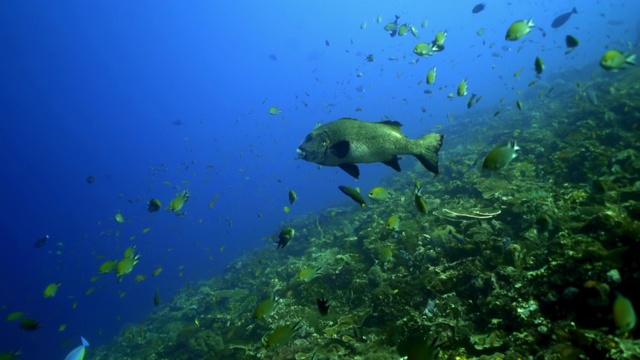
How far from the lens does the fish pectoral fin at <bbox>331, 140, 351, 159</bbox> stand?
170 inches

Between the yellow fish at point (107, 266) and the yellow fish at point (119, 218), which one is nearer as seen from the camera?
the yellow fish at point (107, 266)

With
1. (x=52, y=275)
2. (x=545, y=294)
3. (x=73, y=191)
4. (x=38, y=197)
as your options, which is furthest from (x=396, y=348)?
(x=73, y=191)

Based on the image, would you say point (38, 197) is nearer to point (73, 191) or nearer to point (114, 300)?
point (73, 191)

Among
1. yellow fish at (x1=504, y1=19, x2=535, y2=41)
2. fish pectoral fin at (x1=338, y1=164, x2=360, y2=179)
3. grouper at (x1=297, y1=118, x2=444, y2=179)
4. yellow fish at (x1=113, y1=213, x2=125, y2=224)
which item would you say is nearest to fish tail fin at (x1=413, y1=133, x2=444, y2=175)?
grouper at (x1=297, y1=118, x2=444, y2=179)

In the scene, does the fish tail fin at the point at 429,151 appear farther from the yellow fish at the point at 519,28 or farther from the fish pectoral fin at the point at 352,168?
the yellow fish at the point at 519,28

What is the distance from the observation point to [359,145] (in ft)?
14.8

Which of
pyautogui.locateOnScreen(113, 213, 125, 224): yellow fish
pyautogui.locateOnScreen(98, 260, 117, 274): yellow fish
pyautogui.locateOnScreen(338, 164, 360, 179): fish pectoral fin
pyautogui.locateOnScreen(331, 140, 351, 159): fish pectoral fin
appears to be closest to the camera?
pyautogui.locateOnScreen(331, 140, 351, 159): fish pectoral fin

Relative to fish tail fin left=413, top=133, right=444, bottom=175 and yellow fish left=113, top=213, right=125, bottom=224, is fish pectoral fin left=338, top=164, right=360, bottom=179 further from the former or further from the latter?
yellow fish left=113, top=213, right=125, bottom=224

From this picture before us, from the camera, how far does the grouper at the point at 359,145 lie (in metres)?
4.52

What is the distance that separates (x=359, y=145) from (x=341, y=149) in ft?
1.07

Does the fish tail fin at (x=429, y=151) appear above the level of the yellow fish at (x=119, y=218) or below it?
below

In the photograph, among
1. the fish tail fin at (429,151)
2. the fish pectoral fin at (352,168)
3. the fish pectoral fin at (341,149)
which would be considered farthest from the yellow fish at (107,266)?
the fish tail fin at (429,151)

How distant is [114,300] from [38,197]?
129 meters

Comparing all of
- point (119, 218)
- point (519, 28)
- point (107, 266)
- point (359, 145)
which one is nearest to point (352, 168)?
point (359, 145)
